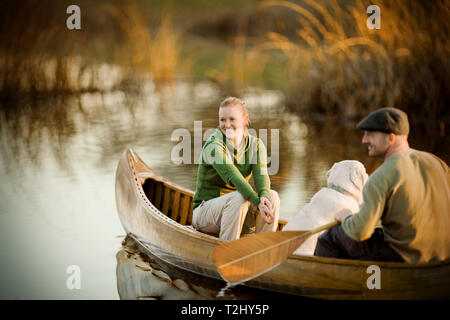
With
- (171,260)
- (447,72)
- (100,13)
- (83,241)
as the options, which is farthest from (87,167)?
(100,13)

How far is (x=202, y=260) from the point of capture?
4.10 metres

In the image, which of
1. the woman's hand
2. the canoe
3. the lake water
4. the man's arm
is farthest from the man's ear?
the lake water

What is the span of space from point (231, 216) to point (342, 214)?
0.76 m

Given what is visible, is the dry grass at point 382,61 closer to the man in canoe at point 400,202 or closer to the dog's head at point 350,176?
the dog's head at point 350,176

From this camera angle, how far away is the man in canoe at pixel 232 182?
3955 mm

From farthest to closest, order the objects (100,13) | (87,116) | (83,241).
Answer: (100,13) < (87,116) < (83,241)

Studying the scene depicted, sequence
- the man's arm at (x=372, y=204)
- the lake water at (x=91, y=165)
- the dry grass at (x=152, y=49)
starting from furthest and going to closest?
1. the dry grass at (x=152, y=49)
2. the lake water at (x=91, y=165)
3. the man's arm at (x=372, y=204)

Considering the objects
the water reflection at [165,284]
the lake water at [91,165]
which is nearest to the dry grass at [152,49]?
the lake water at [91,165]

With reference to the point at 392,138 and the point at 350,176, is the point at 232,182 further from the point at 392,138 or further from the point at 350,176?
the point at 392,138

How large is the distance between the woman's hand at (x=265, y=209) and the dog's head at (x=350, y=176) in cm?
48
